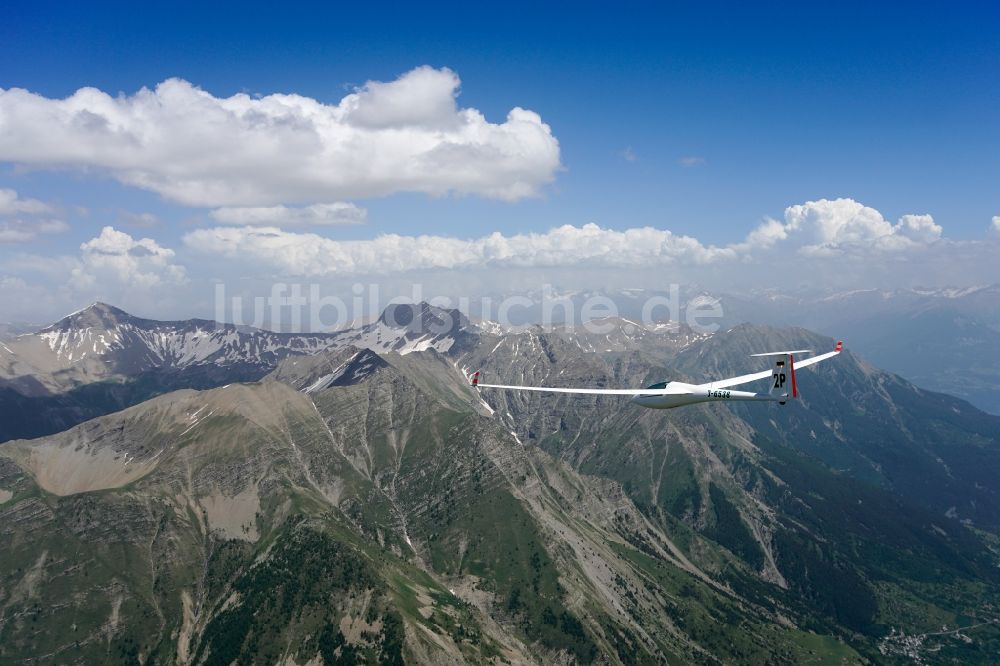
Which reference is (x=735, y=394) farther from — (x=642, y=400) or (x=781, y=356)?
(x=642, y=400)

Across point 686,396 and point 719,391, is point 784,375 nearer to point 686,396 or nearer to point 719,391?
point 719,391

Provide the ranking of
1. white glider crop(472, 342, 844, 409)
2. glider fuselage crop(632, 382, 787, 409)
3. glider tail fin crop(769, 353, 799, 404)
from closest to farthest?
glider tail fin crop(769, 353, 799, 404)
white glider crop(472, 342, 844, 409)
glider fuselage crop(632, 382, 787, 409)

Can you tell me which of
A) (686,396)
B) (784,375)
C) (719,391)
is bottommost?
(686,396)

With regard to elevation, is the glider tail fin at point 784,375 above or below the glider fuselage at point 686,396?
above

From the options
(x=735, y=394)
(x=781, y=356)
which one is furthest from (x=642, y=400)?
(x=781, y=356)

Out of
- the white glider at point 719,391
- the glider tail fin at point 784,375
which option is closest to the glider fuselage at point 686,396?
the white glider at point 719,391

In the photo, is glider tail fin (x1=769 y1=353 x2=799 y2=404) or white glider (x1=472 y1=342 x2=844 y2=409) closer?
glider tail fin (x1=769 y1=353 x2=799 y2=404)

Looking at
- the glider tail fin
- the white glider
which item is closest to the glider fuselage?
the white glider

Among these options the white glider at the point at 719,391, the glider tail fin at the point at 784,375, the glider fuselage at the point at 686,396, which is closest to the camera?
the glider tail fin at the point at 784,375

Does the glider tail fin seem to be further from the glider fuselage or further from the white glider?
the glider fuselage

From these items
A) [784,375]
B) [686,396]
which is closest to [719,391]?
[686,396]

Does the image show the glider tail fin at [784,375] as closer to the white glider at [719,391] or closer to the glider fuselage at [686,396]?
the white glider at [719,391]
